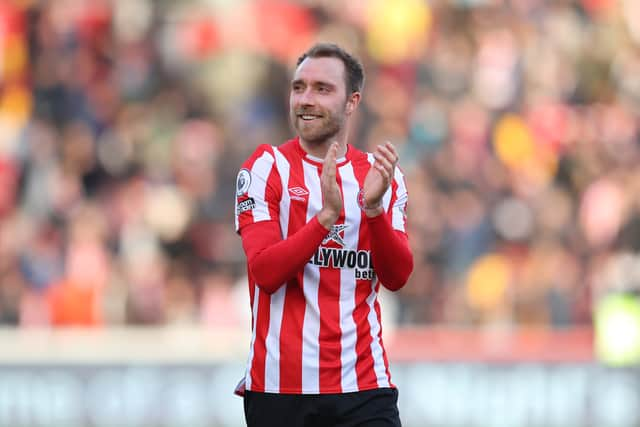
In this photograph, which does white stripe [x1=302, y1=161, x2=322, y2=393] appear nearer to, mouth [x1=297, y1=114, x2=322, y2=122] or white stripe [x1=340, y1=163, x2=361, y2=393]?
white stripe [x1=340, y1=163, x2=361, y2=393]

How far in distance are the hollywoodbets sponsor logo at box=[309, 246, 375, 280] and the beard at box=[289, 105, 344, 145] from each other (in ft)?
1.25

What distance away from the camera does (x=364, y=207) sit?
13.4 feet

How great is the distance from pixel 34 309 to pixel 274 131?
10.3 feet

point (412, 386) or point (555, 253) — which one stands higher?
point (555, 253)

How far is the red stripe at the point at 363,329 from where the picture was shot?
4230mm

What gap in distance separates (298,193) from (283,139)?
26.3 feet

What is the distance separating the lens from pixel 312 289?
4176mm

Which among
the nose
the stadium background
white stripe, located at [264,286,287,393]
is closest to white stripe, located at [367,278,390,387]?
white stripe, located at [264,286,287,393]

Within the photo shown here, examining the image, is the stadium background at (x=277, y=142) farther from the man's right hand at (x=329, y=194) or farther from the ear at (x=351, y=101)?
the man's right hand at (x=329, y=194)

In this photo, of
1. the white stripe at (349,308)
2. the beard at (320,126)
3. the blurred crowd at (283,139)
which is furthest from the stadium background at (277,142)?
the beard at (320,126)

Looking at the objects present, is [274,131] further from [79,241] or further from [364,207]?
[364,207]

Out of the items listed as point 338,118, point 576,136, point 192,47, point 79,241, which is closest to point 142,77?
point 192,47

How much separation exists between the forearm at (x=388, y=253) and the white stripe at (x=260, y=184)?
357mm

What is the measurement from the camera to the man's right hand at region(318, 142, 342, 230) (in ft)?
12.8
